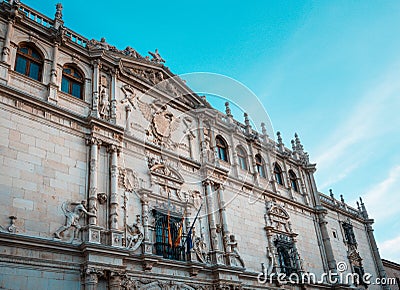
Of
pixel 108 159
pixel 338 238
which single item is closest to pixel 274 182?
pixel 338 238

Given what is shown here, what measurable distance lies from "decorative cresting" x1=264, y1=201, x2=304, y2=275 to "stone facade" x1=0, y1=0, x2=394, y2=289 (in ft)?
0.26

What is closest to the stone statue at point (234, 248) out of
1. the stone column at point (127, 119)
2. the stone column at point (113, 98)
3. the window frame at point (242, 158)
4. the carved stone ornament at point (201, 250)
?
the carved stone ornament at point (201, 250)

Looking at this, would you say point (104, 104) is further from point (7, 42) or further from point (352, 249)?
point (352, 249)

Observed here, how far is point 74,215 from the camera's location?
516 inches

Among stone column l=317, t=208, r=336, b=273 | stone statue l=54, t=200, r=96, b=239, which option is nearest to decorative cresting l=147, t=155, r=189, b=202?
stone statue l=54, t=200, r=96, b=239

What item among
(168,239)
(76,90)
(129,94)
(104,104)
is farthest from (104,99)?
(168,239)

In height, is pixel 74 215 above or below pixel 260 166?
below

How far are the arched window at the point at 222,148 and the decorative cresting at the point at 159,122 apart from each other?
3481mm

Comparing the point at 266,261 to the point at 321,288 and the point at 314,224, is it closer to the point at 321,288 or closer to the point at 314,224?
the point at 321,288

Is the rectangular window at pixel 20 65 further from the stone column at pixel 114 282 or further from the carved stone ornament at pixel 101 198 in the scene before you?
the stone column at pixel 114 282

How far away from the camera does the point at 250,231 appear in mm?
20562

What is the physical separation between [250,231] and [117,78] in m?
10.8

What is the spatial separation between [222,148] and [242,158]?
73.2 inches

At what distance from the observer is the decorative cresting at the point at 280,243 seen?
69.0 ft
